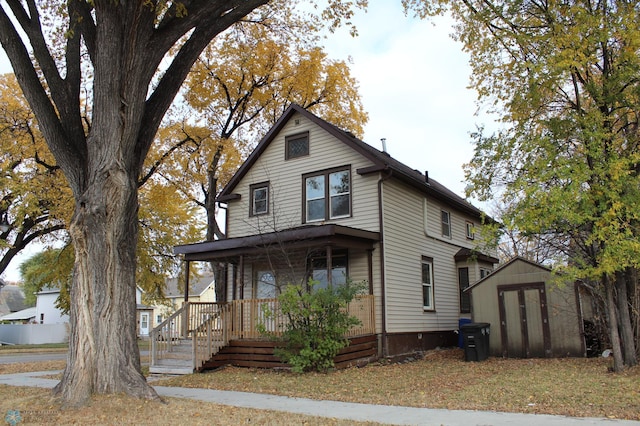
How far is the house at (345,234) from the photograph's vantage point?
14.6m

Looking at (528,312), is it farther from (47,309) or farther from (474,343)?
(47,309)

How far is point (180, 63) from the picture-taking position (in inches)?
365

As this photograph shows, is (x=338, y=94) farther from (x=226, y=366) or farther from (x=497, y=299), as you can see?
(x=226, y=366)

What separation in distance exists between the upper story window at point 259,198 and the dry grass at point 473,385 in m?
5.92

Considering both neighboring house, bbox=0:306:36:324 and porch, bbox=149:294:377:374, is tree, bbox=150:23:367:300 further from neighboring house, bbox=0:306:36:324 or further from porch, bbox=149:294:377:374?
neighboring house, bbox=0:306:36:324

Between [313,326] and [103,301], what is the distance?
5.43m

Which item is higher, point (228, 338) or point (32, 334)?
point (228, 338)

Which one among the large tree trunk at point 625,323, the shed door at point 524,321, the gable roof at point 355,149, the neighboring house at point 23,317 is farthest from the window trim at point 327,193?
the neighboring house at point 23,317

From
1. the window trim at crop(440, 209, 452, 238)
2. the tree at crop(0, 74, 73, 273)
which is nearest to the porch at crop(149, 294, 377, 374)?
the window trim at crop(440, 209, 452, 238)


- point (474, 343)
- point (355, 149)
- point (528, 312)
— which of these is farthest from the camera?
point (355, 149)

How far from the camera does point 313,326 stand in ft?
40.3

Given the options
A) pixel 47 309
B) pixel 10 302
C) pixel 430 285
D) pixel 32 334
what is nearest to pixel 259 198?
pixel 430 285

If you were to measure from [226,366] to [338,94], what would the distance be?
14.7 metres

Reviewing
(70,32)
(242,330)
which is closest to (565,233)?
(242,330)
